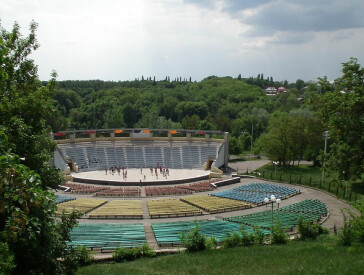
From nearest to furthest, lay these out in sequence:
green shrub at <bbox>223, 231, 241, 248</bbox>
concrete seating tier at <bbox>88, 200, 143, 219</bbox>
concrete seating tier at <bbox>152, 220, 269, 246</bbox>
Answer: green shrub at <bbox>223, 231, 241, 248</bbox> < concrete seating tier at <bbox>152, 220, 269, 246</bbox> < concrete seating tier at <bbox>88, 200, 143, 219</bbox>

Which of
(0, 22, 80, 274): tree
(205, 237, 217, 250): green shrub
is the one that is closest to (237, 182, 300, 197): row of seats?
(205, 237, 217, 250): green shrub

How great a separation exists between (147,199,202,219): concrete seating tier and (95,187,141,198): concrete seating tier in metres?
3.82

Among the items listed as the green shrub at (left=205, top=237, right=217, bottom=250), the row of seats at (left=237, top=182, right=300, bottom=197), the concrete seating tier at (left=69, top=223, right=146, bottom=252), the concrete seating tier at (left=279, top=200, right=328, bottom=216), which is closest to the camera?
the green shrub at (left=205, top=237, right=217, bottom=250)

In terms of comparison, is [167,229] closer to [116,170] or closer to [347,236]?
[347,236]

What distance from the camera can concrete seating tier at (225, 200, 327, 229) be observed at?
2629 centimetres

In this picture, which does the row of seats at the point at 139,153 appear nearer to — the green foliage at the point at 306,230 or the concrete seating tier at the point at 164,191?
the concrete seating tier at the point at 164,191

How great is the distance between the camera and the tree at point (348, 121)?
15.3m

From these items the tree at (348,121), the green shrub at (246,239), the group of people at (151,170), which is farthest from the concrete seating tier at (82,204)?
the tree at (348,121)

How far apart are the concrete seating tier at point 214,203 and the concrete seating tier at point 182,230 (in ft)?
16.0

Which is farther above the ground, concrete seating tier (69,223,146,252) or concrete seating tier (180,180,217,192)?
concrete seating tier (69,223,146,252)

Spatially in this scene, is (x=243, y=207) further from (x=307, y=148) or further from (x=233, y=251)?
(x=307, y=148)

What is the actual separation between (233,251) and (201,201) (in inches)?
655

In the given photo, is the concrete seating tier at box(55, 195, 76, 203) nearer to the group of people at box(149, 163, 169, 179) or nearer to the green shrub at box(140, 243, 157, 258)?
the group of people at box(149, 163, 169, 179)

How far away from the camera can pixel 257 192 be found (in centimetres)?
3812
